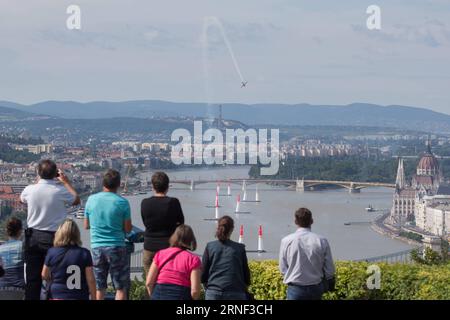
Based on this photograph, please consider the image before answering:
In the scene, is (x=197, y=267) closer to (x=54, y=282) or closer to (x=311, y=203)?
(x=54, y=282)

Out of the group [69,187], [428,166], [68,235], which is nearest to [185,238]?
[68,235]

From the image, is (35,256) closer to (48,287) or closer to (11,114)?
(48,287)

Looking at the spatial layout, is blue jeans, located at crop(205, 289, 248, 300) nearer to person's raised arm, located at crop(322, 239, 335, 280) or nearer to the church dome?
person's raised arm, located at crop(322, 239, 335, 280)

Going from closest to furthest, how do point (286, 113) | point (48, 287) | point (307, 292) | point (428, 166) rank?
point (48, 287) → point (307, 292) → point (428, 166) → point (286, 113)

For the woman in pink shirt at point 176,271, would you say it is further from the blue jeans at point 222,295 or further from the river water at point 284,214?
the river water at point 284,214

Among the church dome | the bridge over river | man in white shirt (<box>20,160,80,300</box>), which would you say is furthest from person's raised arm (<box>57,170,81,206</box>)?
the church dome

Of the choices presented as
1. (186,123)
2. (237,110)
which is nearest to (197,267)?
(186,123)
